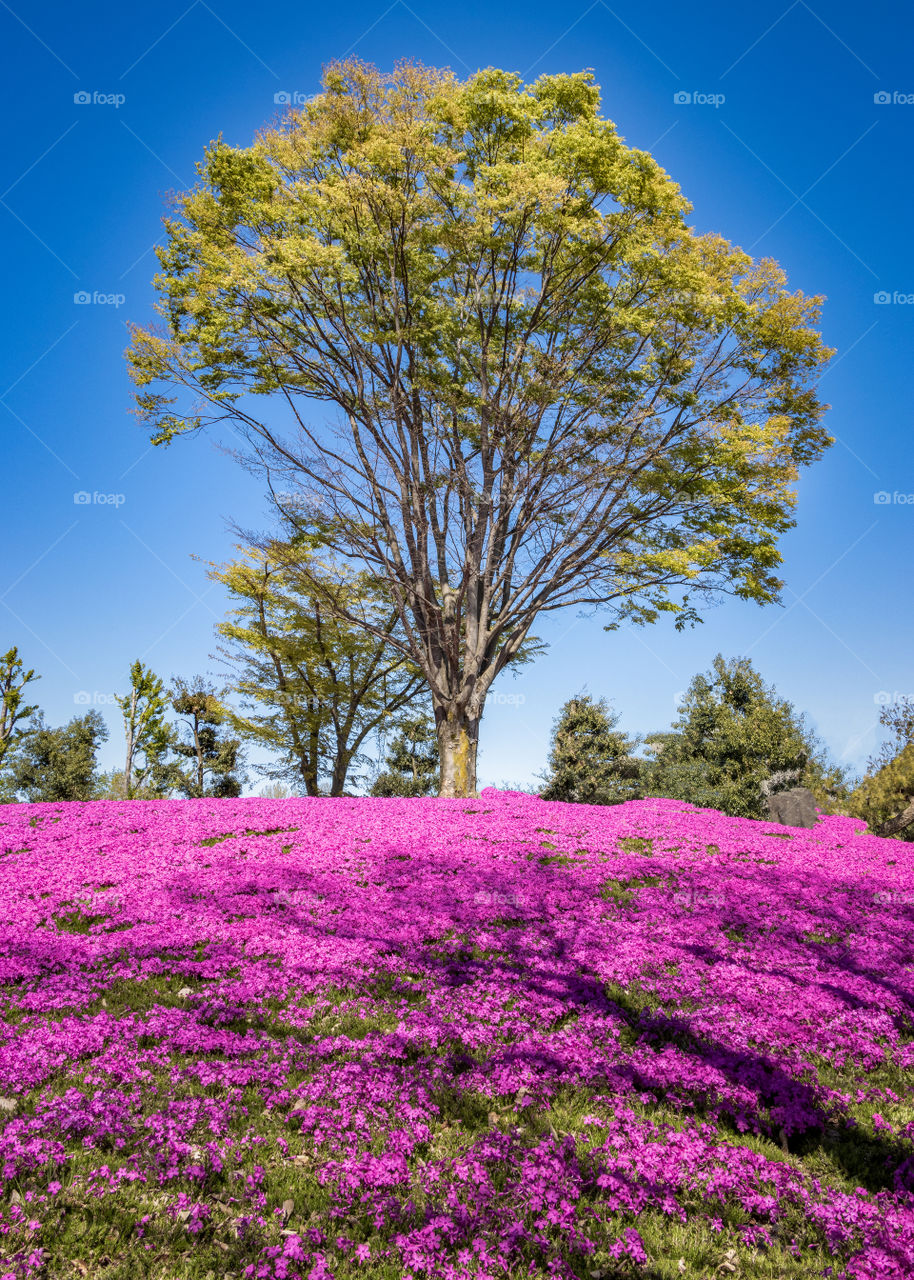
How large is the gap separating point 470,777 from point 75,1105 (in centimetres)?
1625

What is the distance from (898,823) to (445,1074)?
957 inches

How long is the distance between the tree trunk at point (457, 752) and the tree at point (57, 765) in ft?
122

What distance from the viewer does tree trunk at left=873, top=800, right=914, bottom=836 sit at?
23281 millimetres

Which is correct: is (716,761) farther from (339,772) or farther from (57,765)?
(57,765)

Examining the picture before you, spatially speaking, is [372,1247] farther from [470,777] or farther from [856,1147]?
[470,777]

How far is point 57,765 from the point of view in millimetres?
48312

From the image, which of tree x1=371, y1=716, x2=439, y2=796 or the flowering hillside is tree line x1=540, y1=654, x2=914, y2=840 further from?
the flowering hillside

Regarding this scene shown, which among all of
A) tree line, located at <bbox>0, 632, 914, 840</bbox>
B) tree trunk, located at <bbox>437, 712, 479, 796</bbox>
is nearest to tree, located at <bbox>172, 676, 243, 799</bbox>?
tree line, located at <bbox>0, 632, 914, 840</bbox>

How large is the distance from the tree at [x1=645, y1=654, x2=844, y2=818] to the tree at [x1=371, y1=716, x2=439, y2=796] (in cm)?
1292

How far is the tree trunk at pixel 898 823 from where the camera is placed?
76.4ft

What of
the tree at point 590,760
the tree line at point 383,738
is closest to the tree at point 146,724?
the tree line at point 383,738

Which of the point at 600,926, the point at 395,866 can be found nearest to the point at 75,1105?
the point at 600,926

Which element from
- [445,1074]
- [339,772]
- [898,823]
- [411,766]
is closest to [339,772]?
[339,772]

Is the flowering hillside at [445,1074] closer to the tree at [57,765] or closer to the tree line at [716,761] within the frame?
the tree line at [716,761]
